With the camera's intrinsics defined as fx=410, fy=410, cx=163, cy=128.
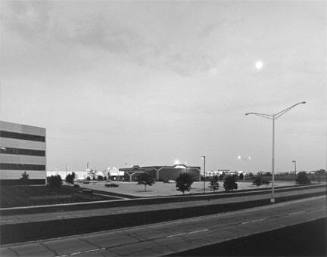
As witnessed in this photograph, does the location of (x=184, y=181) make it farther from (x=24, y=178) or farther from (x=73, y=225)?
(x=73, y=225)

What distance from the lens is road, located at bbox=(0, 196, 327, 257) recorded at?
19828 mm

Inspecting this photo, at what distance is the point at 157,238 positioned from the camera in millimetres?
23641

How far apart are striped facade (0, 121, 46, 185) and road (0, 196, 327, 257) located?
253ft

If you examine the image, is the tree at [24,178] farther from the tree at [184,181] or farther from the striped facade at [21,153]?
the tree at [184,181]

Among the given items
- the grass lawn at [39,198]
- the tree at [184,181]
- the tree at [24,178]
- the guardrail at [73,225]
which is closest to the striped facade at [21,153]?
the tree at [24,178]

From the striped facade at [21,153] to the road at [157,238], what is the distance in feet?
253

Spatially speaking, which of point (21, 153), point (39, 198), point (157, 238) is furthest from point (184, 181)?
point (21, 153)

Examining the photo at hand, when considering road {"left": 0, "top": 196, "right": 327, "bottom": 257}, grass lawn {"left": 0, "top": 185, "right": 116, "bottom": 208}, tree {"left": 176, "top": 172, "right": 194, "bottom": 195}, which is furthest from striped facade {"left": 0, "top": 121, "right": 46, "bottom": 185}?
road {"left": 0, "top": 196, "right": 327, "bottom": 257}

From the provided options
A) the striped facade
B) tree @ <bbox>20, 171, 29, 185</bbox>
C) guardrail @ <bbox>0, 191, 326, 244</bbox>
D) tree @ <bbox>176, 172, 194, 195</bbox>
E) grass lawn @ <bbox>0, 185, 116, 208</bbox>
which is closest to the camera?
guardrail @ <bbox>0, 191, 326, 244</bbox>

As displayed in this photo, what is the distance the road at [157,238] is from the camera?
781 inches

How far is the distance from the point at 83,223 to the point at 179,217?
27.3 feet

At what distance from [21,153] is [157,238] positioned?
288 ft

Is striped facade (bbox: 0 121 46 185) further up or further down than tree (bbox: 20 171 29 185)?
further up

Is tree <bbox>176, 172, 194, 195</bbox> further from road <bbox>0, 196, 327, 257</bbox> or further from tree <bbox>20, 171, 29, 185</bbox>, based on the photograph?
tree <bbox>20, 171, 29, 185</bbox>
